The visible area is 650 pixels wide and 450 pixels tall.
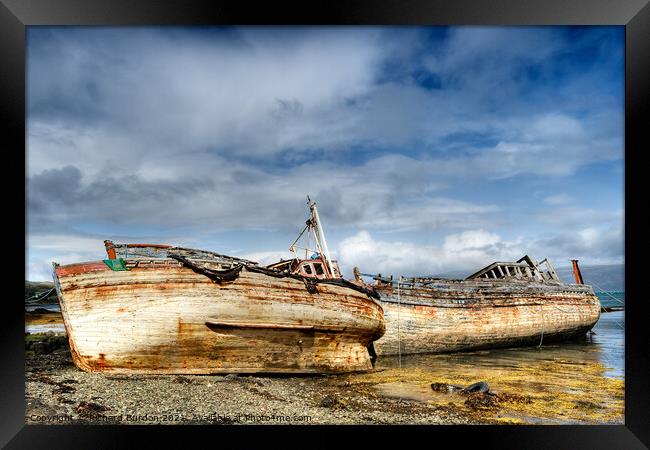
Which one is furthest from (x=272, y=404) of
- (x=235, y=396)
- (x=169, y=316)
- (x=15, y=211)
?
(x=15, y=211)

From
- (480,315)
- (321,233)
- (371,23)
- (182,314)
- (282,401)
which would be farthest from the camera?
(480,315)

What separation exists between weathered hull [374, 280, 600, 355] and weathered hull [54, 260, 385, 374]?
3.69 metres

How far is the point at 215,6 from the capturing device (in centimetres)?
536

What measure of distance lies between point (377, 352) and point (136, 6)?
856 cm

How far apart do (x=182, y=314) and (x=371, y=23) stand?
536 cm

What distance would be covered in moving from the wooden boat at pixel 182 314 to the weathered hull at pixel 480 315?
346cm

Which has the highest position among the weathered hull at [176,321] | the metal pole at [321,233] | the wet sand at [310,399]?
the metal pole at [321,233]

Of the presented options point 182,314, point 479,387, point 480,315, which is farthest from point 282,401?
point 480,315

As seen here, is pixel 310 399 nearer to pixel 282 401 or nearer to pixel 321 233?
pixel 282 401

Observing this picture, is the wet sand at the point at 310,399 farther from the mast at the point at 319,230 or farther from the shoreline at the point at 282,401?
the mast at the point at 319,230

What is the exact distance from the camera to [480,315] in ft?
36.9

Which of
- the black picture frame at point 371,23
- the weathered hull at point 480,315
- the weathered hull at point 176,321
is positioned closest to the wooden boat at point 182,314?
the weathered hull at point 176,321

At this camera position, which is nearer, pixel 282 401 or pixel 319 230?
pixel 282 401

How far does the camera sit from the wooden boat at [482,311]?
1019 cm
